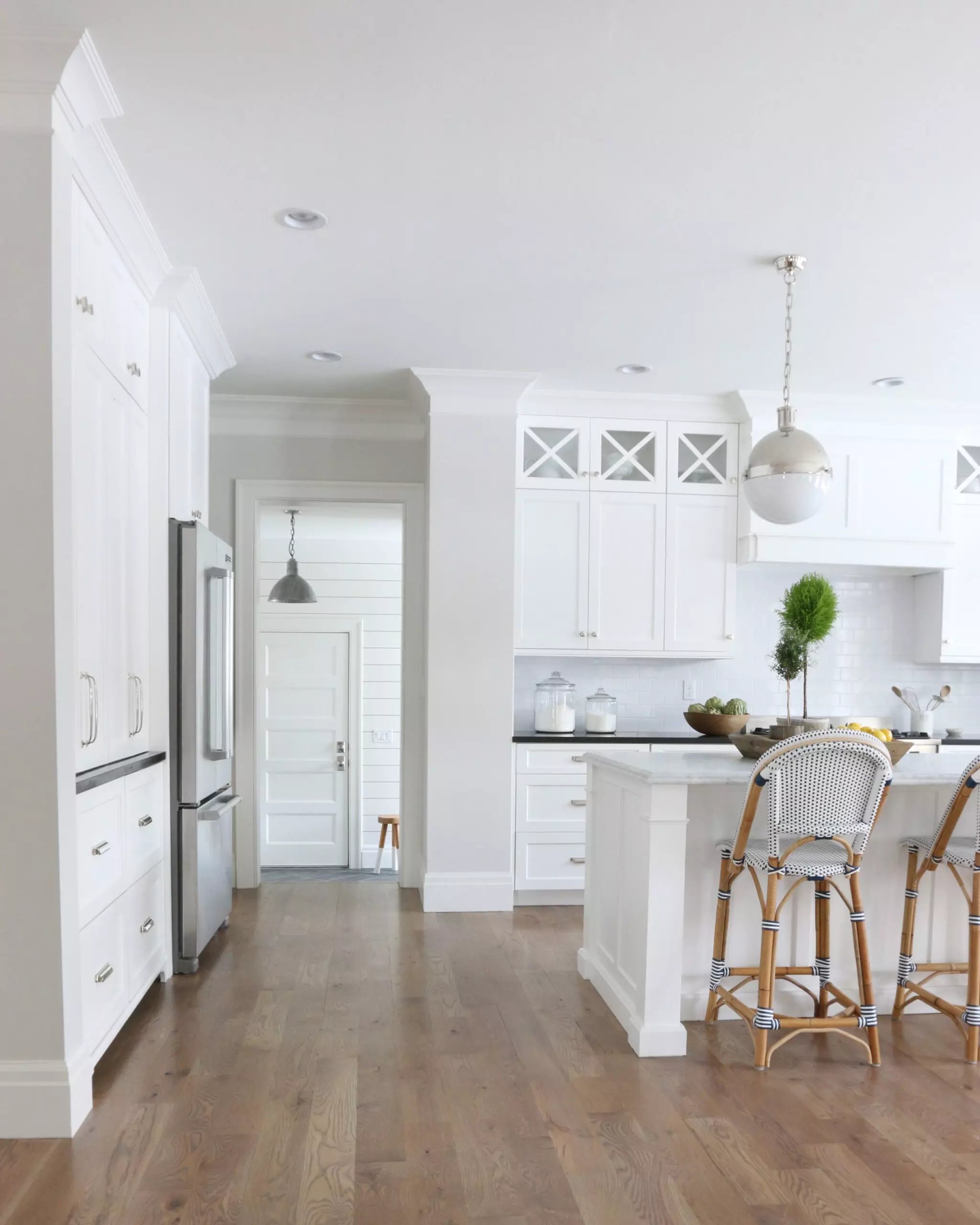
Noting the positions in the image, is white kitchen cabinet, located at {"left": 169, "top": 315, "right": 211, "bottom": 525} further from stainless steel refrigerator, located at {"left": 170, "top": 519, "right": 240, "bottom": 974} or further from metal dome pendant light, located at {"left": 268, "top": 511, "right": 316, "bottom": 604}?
metal dome pendant light, located at {"left": 268, "top": 511, "right": 316, "bottom": 604}

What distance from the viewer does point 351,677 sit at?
8172 mm

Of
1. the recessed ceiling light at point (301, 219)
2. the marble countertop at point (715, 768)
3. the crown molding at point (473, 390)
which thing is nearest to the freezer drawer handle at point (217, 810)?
the marble countertop at point (715, 768)

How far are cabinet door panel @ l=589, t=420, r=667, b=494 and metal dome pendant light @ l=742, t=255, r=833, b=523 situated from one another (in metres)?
1.79

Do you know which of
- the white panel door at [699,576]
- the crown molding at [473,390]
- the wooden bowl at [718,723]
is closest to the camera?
the wooden bowl at [718,723]

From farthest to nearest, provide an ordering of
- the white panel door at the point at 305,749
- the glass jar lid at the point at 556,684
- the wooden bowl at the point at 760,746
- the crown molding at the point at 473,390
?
the white panel door at the point at 305,749 → the glass jar lid at the point at 556,684 → the crown molding at the point at 473,390 → the wooden bowl at the point at 760,746

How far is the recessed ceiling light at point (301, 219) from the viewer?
9.90ft

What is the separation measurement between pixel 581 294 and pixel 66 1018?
2.92 meters

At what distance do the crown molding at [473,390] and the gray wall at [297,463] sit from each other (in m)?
0.41

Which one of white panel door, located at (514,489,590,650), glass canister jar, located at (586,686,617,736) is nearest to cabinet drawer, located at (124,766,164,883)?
white panel door, located at (514,489,590,650)

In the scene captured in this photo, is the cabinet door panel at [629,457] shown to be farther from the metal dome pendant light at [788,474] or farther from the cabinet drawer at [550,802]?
the metal dome pendant light at [788,474]

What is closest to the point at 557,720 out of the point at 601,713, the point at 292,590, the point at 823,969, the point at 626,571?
the point at 601,713

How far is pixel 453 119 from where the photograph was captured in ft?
8.24

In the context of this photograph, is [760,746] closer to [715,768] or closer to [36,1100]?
[715,768]

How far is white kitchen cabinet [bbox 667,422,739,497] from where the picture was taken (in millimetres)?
5168
